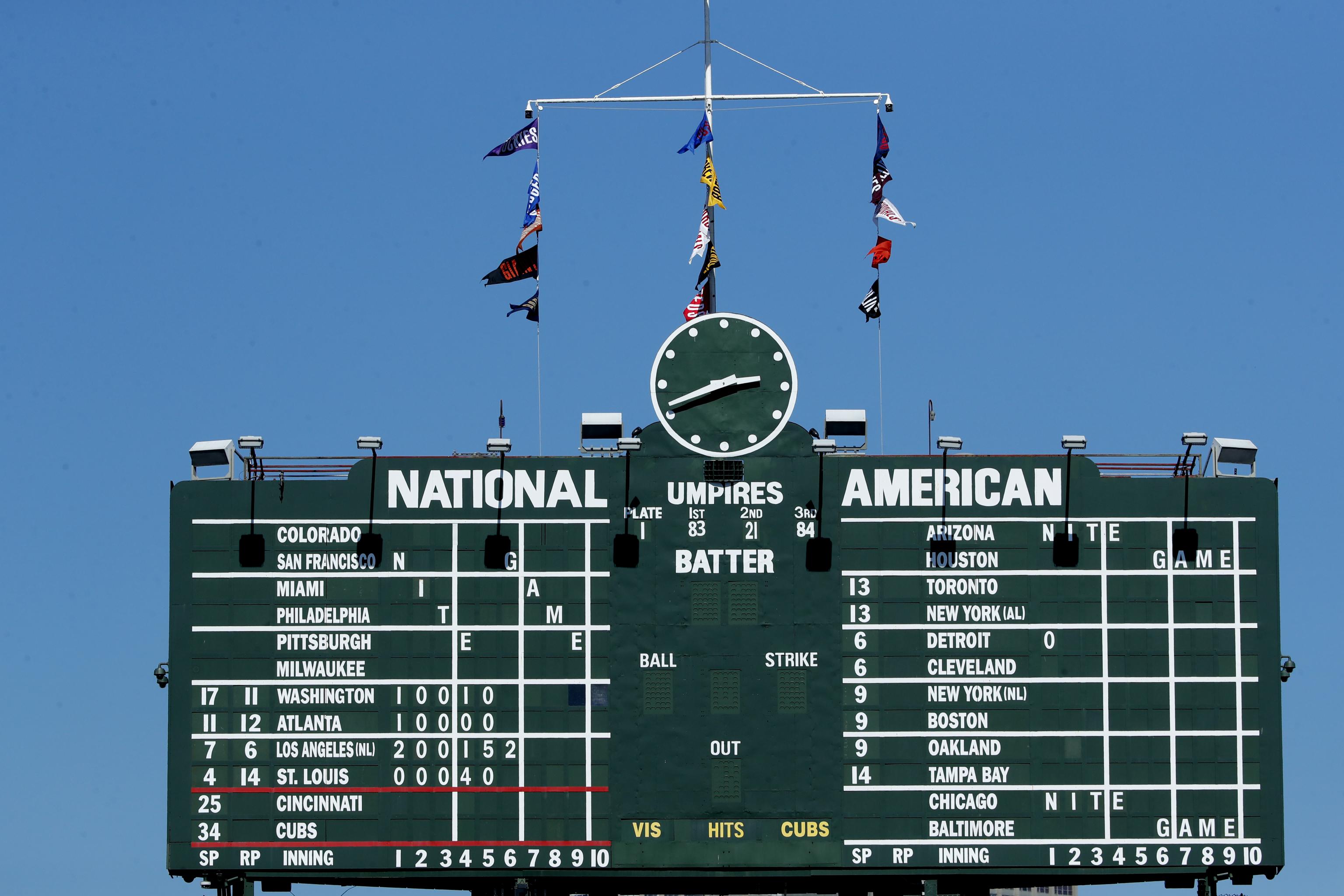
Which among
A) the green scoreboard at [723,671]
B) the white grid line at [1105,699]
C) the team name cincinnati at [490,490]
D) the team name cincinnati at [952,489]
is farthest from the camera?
the team name cincinnati at [952,489]

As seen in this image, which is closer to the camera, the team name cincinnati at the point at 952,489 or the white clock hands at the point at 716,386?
the team name cincinnati at the point at 952,489

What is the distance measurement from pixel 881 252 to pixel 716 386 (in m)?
6.79

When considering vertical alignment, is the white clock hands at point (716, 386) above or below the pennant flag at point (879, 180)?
below

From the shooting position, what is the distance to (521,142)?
52.4 metres

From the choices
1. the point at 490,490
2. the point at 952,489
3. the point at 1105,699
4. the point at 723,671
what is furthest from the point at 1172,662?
the point at 490,490

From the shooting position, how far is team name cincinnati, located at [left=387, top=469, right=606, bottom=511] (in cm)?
4694

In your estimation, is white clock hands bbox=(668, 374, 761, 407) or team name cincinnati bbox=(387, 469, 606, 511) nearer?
team name cincinnati bbox=(387, 469, 606, 511)

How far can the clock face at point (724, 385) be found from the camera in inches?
1861

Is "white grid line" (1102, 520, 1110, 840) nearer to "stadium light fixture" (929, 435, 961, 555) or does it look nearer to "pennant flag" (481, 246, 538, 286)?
"stadium light fixture" (929, 435, 961, 555)

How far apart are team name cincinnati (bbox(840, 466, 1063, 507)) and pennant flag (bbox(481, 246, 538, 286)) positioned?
868cm

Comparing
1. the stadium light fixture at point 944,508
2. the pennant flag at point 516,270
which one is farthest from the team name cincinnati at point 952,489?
the pennant flag at point 516,270

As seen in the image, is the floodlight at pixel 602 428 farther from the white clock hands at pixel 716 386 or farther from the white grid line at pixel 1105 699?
the white grid line at pixel 1105 699

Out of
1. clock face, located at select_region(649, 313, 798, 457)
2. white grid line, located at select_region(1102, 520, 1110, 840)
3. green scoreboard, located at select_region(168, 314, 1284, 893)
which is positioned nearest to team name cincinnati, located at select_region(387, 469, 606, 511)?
green scoreboard, located at select_region(168, 314, 1284, 893)

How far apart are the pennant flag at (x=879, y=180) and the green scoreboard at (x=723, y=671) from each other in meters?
7.12
